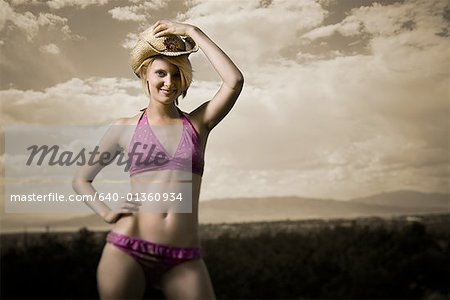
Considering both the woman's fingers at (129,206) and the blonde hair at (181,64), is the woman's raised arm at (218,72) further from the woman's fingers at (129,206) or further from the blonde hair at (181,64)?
the woman's fingers at (129,206)

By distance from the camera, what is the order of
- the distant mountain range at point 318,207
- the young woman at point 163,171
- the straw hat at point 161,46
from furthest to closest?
the distant mountain range at point 318,207 < the straw hat at point 161,46 < the young woman at point 163,171

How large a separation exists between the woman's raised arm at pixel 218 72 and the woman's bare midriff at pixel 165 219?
0.80 feet

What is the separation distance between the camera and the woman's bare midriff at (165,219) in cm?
191

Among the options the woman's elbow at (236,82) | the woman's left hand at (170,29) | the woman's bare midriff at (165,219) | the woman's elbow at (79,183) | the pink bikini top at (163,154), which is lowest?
the woman's bare midriff at (165,219)

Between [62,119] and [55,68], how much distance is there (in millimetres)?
282

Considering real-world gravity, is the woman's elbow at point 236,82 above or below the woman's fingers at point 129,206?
above

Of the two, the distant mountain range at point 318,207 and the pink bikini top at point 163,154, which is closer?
the pink bikini top at point 163,154

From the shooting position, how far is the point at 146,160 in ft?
6.54

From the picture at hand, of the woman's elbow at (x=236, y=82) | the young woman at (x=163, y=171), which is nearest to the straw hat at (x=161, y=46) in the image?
the young woman at (x=163, y=171)

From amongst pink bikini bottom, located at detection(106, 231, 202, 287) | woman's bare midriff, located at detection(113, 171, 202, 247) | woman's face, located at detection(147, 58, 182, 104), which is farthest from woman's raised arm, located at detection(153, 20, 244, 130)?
pink bikini bottom, located at detection(106, 231, 202, 287)

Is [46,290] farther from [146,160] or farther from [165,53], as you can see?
[165,53]

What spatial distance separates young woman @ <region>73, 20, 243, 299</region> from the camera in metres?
1.89

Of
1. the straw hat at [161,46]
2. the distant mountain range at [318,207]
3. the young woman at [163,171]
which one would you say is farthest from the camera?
the distant mountain range at [318,207]

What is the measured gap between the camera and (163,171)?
1.98m
